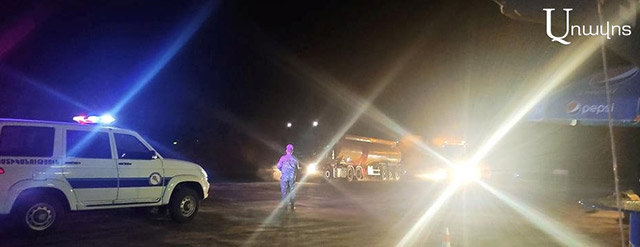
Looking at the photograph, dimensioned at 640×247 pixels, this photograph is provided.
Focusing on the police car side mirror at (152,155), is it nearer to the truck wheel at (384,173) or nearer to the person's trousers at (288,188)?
the person's trousers at (288,188)

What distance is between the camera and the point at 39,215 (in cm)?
991

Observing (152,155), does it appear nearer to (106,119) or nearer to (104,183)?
(106,119)

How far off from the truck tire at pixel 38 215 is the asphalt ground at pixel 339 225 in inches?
5.9

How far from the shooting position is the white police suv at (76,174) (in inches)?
381

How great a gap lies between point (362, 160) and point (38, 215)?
25532 millimetres

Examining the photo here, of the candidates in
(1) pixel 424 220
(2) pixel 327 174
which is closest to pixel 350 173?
(2) pixel 327 174

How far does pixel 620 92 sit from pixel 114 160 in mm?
13244

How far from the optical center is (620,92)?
16359 millimetres

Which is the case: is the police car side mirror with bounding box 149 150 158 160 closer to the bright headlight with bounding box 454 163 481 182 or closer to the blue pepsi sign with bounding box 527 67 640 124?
the blue pepsi sign with bounding box 527 67 640 124

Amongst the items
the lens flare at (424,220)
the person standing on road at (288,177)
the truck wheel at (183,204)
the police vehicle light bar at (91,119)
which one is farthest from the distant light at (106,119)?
the lens flare at (424,220)

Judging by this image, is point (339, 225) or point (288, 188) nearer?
point (339, 225)

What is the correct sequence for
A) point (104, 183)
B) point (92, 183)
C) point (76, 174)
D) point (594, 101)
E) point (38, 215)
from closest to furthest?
1. point (38, 215)
2. point (76, 174)
3. point (92, 183)
4. point (104, 183)
5. point (594, 101)

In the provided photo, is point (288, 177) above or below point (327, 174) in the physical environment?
below

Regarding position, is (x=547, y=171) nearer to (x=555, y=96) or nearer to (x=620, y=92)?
(x=555, y=96)
